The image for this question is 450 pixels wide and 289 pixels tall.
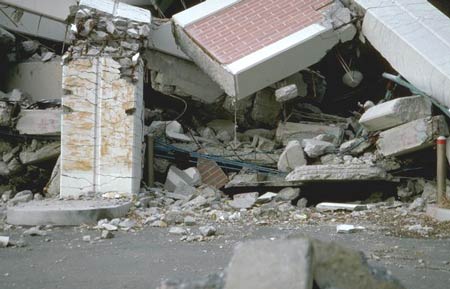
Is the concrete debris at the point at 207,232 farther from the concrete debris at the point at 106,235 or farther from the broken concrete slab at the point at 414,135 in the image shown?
the broken concrete slab at the point at 414,135

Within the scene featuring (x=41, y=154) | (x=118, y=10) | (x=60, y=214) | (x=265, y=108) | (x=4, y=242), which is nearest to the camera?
(x=4, y=242)

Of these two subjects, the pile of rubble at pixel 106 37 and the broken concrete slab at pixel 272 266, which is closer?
the broken concrete slab at pixel 272 266

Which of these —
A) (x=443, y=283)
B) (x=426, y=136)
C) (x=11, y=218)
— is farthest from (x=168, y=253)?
(x=426, y=136)

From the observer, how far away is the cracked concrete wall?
19.6 ft

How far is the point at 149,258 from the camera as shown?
3.46 m

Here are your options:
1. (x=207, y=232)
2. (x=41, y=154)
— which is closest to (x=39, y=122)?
(x=41, y=154)

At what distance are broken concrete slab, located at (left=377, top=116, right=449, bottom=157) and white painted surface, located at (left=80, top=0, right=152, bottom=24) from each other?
3.40m

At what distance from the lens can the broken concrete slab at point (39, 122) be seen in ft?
21.9

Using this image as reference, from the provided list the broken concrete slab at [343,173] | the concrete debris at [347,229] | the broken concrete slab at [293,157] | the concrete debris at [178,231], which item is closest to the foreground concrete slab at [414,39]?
the broken concrete slab at [343,173]

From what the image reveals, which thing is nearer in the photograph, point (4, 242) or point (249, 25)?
point (4, 242)

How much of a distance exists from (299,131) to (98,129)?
307 cm

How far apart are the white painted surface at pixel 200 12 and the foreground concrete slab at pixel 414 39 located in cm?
190

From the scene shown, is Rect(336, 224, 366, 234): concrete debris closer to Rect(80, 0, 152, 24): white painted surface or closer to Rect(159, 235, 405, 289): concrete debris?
Rect(159, 235, 405, 289): concrete debris

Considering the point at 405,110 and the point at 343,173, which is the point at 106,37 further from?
the point at 405,110
